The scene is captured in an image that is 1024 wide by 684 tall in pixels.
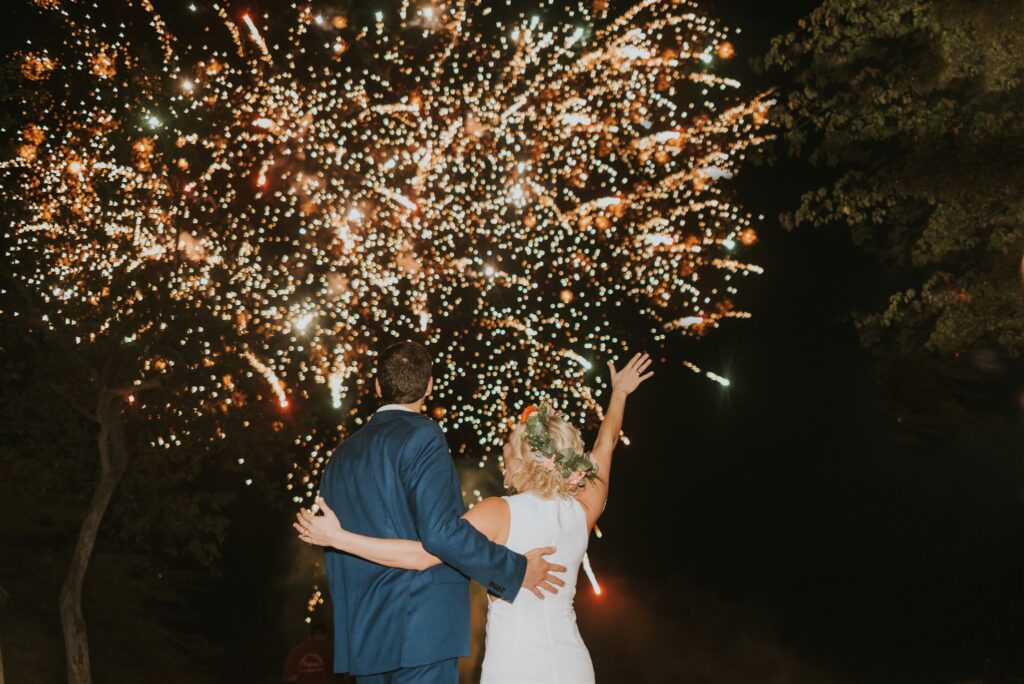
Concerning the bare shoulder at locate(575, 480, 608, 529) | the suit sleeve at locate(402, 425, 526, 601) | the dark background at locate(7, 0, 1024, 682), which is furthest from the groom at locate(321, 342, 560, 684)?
the dark background at locate(7, 0, 1024, 682)

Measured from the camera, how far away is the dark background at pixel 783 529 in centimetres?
2205

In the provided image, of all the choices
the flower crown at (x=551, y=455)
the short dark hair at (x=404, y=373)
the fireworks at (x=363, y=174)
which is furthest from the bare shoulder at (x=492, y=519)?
the fireworks at (x=363, y=174)

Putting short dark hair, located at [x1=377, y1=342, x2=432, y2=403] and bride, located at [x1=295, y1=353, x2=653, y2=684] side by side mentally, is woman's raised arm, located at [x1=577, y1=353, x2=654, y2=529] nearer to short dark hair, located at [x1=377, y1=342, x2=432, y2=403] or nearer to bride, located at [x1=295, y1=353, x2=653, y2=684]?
bride, located at [x1=295, y1=353, x2=653, y2=684]

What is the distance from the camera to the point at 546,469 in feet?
12.8

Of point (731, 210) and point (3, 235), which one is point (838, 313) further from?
point (3, 235)

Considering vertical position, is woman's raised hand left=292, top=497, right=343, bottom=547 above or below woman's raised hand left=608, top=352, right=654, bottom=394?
below

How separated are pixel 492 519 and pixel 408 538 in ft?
1.02

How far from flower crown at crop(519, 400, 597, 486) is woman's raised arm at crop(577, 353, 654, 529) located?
0.56 ft

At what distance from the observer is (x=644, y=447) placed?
31.3m

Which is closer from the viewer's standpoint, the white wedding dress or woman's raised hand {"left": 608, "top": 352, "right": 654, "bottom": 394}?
the white wedding dress

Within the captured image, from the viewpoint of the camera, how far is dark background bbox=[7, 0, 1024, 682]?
72.3ft

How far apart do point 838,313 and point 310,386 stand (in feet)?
47.0

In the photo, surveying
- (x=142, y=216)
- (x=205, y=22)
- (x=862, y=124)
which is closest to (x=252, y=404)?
(x=142, y=216)

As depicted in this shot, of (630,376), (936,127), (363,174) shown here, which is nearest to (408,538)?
(630,376)
